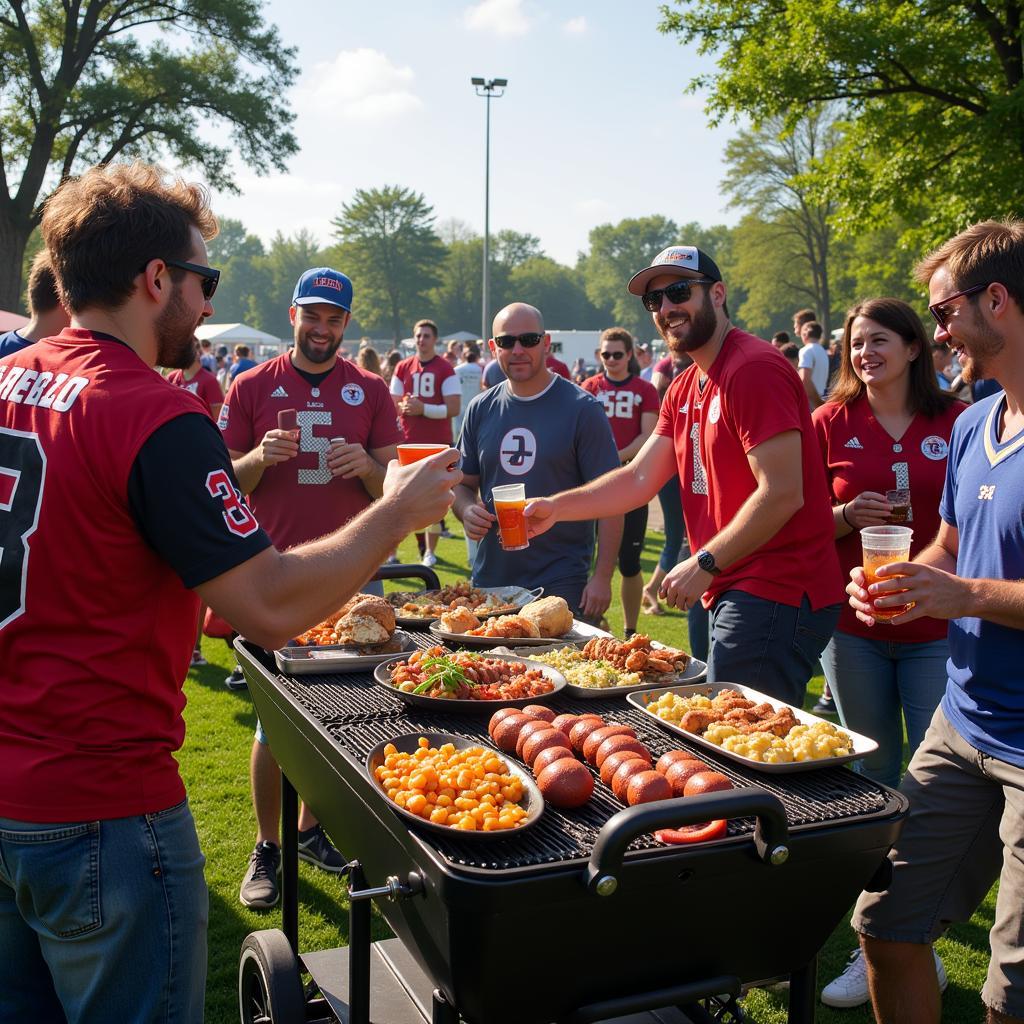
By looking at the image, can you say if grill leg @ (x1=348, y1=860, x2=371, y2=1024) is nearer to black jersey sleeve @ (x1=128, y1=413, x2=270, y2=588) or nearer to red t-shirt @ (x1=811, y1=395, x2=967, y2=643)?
black jersey sleeve @ (x1=128, y1=413, x2=270, y2=588)

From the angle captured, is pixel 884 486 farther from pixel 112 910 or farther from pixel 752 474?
pixel 112 910

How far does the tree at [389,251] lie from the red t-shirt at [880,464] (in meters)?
73.0

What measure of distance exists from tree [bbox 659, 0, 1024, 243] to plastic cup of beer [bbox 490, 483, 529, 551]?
14.0 m

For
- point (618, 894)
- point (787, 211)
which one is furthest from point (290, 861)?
point (787, 211)

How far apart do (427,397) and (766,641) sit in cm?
810

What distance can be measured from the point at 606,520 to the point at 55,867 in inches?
144

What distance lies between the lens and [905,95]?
54.3ft

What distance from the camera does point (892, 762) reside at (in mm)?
3859

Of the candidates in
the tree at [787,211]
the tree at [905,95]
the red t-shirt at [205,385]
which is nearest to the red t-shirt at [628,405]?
the red t-shirt at [205,385]

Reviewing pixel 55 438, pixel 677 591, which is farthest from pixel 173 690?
pixel 677 591

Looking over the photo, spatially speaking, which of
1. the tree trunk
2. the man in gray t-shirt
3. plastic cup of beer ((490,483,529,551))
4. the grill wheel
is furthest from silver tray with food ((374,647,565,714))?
the tree trunk

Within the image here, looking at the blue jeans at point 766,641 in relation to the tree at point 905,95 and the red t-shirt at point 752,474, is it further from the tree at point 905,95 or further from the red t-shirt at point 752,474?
the tree at point 905,95

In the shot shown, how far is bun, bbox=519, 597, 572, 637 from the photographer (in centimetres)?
373

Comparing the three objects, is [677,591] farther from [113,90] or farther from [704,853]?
[113,90]
